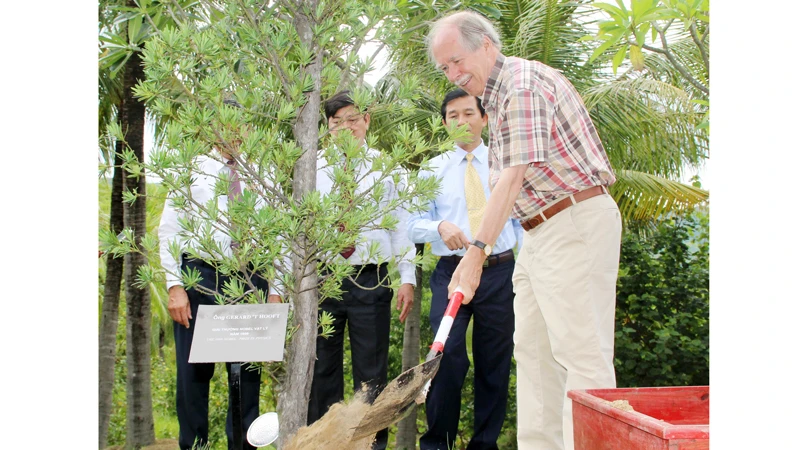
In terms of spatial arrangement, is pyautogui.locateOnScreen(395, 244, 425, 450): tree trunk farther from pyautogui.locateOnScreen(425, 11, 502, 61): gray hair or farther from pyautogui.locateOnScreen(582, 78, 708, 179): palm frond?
pyautogui.locateOnScreen(425, 11, 502, 61): gray hair

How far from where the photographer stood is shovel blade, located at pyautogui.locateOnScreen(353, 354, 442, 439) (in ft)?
7.61

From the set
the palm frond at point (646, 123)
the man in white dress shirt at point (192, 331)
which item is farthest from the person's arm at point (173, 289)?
the palm frond at point (646, 123)

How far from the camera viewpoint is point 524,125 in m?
2.58

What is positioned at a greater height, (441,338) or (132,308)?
(441,338)

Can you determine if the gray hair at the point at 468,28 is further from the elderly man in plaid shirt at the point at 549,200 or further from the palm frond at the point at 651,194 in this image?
the palm frond at the point at 651,194

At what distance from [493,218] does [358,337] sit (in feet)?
4.88

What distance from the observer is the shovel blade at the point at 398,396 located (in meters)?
2.32

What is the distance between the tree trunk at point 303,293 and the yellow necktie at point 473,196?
1.49 m

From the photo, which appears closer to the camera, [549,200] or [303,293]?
[303,293]

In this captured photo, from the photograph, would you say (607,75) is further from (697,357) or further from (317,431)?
(317,431)

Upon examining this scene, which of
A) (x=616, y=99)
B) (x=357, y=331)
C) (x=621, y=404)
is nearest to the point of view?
(x=621, y=404)

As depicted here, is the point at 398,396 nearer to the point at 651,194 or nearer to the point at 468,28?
the point at 468,28

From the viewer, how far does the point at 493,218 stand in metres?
2.59

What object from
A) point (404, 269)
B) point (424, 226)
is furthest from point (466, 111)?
point (404, 269)
